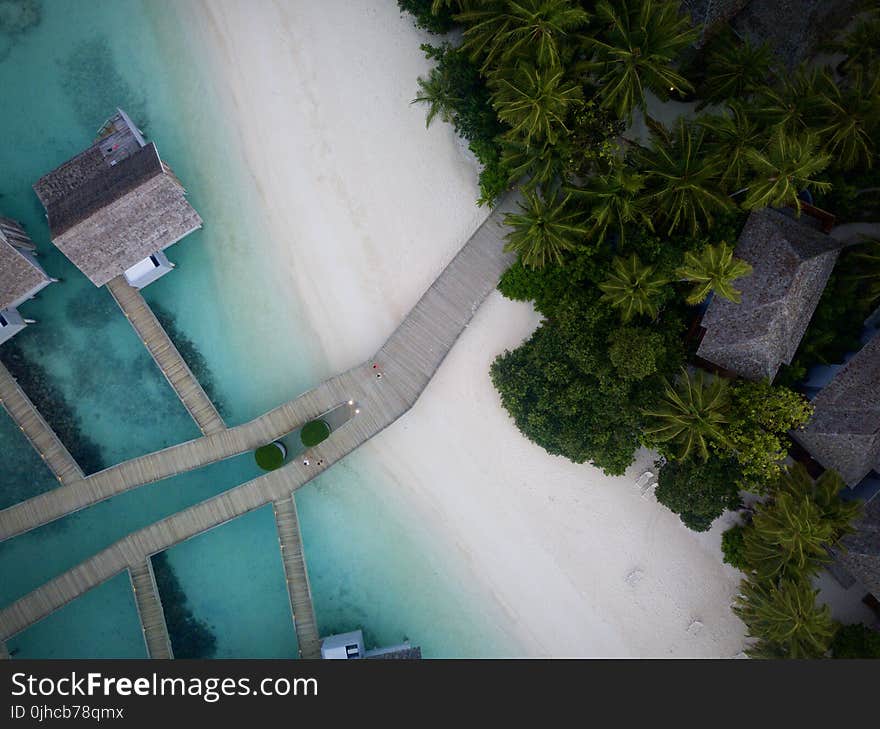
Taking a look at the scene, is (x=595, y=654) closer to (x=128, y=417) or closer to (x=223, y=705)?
(x=223, y=705)

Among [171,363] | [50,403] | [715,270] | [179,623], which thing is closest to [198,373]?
[171,363]

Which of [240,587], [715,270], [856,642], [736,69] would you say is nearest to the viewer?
[715,270]

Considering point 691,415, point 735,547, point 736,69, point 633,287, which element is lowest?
point 735,547

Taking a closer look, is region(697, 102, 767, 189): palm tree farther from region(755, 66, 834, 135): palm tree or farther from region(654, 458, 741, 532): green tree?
region(654, 458, 741, 532): green tree

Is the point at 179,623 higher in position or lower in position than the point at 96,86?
lower

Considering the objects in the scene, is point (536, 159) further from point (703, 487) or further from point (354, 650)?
point (354, 650)

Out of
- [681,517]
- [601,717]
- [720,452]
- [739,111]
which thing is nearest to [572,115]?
[739,111]

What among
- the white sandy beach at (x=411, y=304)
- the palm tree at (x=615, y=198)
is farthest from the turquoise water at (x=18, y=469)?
the palm tree at (x=615, y=198)
